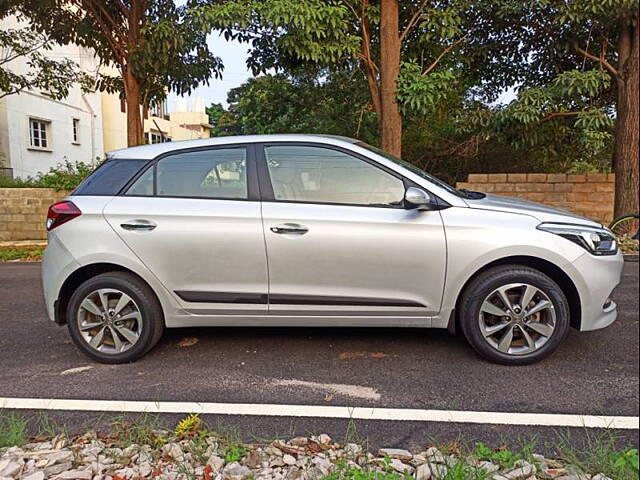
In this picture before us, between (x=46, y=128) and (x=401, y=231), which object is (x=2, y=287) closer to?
(x=401, y=231)

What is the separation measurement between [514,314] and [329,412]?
1.45m

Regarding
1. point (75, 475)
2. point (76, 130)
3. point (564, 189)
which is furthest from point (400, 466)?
point (76, 130)

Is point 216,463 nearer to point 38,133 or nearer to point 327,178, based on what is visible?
point 327,178

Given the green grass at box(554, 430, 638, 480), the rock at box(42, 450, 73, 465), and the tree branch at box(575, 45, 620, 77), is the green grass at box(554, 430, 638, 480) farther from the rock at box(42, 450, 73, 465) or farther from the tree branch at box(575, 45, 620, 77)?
the tree branch at box(575, 45, 620, 77)

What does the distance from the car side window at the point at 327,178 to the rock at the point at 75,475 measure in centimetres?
201

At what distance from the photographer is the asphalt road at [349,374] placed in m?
2.73

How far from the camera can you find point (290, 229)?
10.7 feet

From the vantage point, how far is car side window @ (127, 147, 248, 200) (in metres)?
3.45

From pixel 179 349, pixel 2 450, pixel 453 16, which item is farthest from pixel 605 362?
pixel 453 16

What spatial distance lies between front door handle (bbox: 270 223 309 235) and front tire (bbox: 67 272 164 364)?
3.47 ft

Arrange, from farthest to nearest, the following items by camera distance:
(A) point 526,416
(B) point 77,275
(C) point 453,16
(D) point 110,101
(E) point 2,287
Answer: (D) point 110,101 < (C) point 453,16 < (E) point 2,287 < (B) point 77,275 < (A) point 526,416

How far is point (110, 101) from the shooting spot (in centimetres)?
2452

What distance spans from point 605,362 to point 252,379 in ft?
8.26

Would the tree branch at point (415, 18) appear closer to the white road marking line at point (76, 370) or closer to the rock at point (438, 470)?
the white road marking line at point (76, 370)
